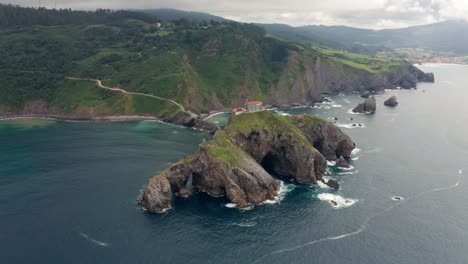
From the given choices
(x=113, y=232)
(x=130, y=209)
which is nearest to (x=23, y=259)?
(x=113, y=232)

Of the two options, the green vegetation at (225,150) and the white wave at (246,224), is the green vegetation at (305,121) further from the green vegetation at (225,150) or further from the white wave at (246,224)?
the white wave at (246,224)

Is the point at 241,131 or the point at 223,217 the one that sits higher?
the point at 241,131

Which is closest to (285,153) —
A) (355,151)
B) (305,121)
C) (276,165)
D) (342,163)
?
(276,165)

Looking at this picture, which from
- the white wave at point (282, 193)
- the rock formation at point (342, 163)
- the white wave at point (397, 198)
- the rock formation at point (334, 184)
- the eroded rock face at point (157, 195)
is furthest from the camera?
the rock formation at point (342, 163)

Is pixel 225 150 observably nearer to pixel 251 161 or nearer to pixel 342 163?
pixel 251 161

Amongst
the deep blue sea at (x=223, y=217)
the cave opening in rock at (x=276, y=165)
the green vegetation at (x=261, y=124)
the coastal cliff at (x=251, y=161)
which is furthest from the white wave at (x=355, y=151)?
the cave opening in rock at (x=276, y=165)

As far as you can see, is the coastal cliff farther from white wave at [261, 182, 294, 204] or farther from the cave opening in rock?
white wave at [261, 182, 294, 204]
